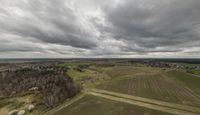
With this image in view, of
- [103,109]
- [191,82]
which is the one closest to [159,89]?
[191,82]

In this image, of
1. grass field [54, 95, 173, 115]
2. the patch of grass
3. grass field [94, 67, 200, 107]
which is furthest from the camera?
the patch of grass

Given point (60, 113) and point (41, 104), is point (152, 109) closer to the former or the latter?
point (60, 113)

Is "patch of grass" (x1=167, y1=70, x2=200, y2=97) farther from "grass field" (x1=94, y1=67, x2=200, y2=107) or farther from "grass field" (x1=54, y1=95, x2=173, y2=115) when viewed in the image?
"grass field" (x1=54, y1=95, x2=173, y2=115)

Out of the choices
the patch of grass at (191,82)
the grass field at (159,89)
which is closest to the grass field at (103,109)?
the grass field at (159,89)

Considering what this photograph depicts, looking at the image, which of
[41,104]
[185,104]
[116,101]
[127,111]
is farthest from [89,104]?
[185,104]

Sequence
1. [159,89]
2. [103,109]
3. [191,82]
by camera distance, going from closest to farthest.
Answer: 1. [103,109]
2. [159,89]
3. [191,82]

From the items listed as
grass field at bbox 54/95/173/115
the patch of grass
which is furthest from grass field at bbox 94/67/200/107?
grass field at bbox 54/95/173/115

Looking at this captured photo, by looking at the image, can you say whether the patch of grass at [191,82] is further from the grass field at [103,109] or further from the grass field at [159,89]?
the grass field at [103,109]

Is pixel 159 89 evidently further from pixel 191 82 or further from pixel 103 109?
pixel 103 109

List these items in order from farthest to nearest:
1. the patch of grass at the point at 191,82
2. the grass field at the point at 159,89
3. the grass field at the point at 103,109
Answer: the patch of grass at the point at 191,82, the grass field at the point at 159,89, the grass field at the point at 103,109
